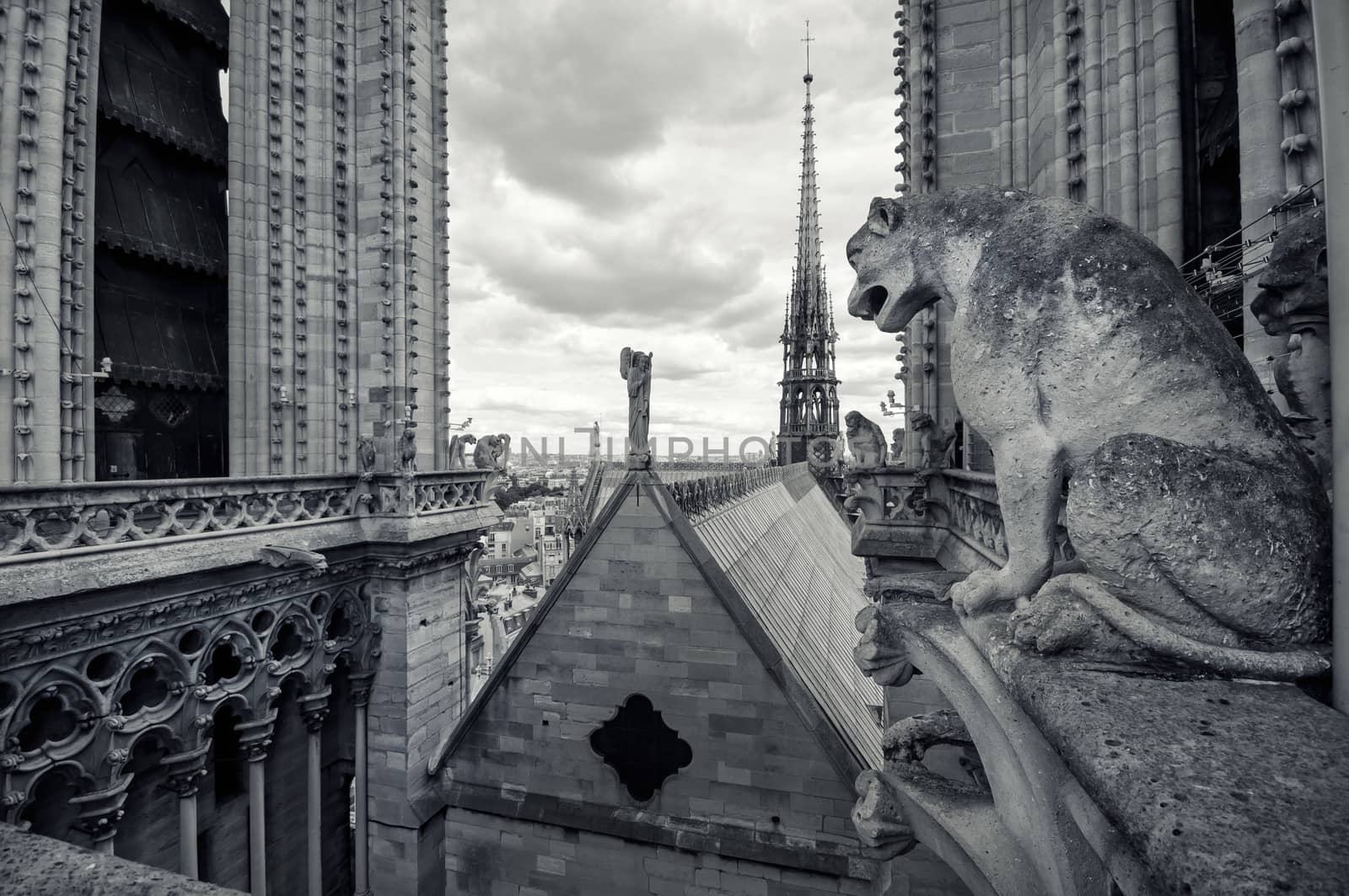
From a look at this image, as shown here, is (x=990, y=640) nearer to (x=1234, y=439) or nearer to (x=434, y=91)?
(x=1234, y=439)

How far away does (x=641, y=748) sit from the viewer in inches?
341

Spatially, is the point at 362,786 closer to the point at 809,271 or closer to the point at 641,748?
the point at 641,748

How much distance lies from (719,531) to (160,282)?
10.3m

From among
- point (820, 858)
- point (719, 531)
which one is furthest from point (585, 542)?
point (820, 858)

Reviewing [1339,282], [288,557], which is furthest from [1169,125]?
[288,557]

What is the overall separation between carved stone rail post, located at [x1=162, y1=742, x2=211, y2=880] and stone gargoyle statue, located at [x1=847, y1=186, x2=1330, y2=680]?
8.71 metres

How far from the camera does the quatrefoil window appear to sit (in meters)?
8.56

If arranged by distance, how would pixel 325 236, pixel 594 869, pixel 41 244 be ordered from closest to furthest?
pixel 41 244 < pixel 594 869 < pixel 325 236

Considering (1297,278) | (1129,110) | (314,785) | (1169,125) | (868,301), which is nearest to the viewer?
(1297,278)

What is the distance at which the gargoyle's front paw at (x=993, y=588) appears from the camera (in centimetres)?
258

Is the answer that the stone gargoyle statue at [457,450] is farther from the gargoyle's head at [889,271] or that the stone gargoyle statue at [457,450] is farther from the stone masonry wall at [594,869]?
the gargoyle's head at [889,271]

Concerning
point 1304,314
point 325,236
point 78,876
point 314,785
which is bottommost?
point 314,785

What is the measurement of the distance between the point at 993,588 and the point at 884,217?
5.98ft

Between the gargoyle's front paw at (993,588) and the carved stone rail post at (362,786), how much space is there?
9498 millimetres
